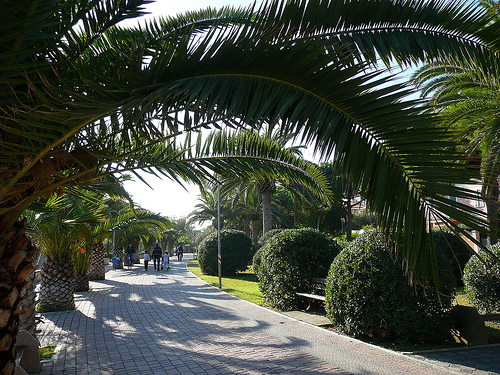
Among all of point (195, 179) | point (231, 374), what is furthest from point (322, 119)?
point (231, 374)

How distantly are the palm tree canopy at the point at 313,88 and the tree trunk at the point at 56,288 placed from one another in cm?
885

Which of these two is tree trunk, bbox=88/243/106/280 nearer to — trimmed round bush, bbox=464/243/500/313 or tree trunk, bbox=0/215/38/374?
trimmed round bush, bbox=464/243/500/313

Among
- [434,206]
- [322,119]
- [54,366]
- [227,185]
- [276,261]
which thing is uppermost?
[227,185]

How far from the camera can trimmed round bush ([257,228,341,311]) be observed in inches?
403

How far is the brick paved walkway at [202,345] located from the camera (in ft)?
19.0

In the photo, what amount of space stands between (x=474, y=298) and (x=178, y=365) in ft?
23.1

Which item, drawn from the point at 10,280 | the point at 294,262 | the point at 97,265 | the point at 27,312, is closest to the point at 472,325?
the point at 294,262

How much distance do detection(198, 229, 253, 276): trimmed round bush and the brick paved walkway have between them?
1019 centimetres

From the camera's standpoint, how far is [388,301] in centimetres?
667

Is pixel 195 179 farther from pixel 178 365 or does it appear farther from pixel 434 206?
pixel 434 206

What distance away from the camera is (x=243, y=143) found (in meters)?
6.26

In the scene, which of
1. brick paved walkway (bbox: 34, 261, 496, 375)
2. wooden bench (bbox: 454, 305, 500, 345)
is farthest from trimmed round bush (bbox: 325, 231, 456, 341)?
brick paved walkway (bbox: 34, 261, 496, 375)

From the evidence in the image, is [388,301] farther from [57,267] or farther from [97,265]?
[97,265]

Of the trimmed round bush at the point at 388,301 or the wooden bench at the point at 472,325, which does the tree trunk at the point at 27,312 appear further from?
the wooden bench at the point at 472,325
